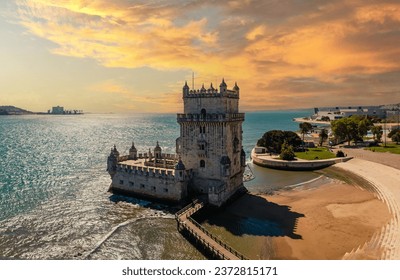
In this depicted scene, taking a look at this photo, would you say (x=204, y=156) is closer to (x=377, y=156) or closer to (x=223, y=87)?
(x=223, y=87)

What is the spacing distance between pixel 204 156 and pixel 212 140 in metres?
2.57

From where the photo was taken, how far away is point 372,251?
1169 inches

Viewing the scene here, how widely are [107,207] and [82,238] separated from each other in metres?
9.23

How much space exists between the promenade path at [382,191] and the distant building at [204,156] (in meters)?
17.6

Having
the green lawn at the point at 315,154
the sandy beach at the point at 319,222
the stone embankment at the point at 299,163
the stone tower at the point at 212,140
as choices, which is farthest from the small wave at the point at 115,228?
the green lawn at the point at 315,154

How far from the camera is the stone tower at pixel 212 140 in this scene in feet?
138

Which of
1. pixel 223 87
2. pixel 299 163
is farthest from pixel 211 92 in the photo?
pixel 299 163

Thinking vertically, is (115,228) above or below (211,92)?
below

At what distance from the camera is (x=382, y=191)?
49125 millimetres

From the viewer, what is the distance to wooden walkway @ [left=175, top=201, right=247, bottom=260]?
28.7 meters

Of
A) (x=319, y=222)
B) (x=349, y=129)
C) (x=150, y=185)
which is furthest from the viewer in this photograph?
(x=349, y=129)

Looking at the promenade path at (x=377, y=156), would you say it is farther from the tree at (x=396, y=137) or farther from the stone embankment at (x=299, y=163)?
the tree at (x=396, y=137)
